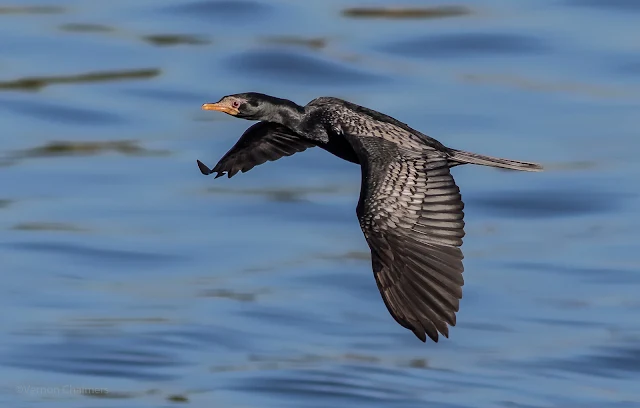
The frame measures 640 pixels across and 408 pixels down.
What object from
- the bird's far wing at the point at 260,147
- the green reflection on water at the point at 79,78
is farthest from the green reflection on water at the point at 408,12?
the bird's far wing at the point at 260,147

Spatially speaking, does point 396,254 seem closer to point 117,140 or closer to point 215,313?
point 215,313

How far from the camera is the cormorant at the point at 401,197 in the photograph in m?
11.0

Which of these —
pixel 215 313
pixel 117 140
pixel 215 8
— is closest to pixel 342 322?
pixel 215 313

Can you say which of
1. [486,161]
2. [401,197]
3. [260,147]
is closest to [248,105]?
[260,147]

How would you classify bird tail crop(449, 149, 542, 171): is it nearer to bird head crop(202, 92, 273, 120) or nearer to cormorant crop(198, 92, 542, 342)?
cormorant crop(198, 92, 542, 342)

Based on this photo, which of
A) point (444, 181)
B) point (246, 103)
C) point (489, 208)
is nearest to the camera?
point (444, 181)

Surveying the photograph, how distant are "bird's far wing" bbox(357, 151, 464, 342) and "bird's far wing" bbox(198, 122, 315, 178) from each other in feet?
4.59

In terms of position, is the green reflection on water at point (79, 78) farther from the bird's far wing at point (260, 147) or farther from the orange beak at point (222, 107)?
the orange beak at point (222, 107)

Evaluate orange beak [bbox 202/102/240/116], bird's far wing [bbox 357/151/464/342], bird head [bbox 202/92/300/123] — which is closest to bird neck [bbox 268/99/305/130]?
bird head [bbox 202/92/300/123]

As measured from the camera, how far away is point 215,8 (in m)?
28.8

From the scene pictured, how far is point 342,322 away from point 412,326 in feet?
26.2

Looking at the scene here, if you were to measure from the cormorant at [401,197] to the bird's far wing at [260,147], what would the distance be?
20cm

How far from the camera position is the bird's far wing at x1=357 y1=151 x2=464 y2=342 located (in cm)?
1094

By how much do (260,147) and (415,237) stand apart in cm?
210
